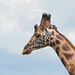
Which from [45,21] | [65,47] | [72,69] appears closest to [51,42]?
[65,47]

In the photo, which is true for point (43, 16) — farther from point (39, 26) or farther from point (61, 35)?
point (61, 35)

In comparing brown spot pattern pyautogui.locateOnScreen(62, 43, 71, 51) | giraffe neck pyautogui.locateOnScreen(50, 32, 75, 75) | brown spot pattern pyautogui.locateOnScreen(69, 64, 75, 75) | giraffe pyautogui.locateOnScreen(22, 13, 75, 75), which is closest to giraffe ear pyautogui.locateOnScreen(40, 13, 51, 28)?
giraffe pyautogui.locateOnScreen(22, 13, 75, 75)

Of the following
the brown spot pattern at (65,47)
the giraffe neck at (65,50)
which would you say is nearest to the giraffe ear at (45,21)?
the giraffe neck at (65,50)

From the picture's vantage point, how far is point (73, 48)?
7348mm

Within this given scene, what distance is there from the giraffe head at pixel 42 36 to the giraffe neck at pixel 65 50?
0.21 meters

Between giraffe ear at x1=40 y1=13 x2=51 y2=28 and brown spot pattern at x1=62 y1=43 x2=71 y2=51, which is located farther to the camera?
giraffe ear at x1=40 y1=13 x2=51 y2=28

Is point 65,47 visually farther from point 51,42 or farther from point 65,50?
point 51,42

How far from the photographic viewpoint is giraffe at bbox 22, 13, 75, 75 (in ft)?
23.6

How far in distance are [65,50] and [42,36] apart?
2.93ft

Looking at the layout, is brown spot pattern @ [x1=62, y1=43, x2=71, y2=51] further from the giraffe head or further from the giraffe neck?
the giraffe head

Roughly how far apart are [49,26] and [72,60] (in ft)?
4.54

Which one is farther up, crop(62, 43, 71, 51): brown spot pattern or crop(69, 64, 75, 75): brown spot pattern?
crop(62, 43, 71, 51): brown spot pattern

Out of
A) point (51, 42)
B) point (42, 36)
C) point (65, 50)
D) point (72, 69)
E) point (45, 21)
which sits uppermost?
point (45, 21)

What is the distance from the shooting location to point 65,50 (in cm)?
727
